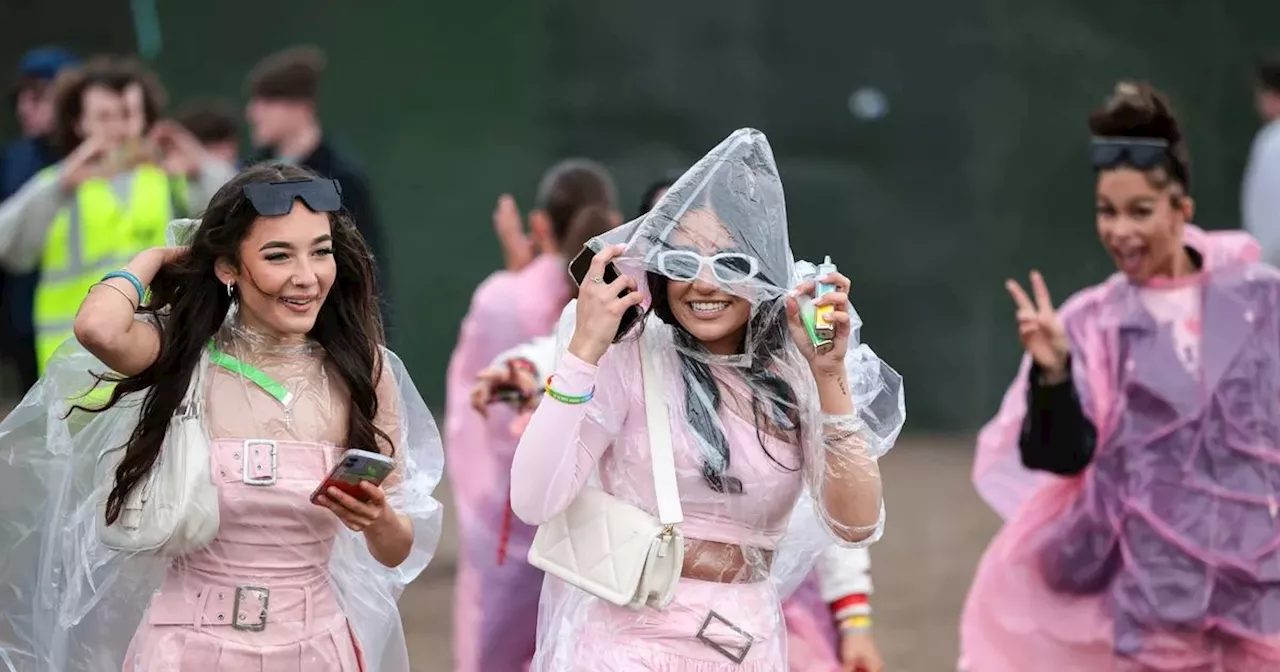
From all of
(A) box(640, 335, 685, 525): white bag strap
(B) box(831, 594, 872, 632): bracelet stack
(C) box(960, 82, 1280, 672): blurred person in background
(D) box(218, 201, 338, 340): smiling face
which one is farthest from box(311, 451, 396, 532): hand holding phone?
(C) box(960, 82, 1280, 672): blurred person in background

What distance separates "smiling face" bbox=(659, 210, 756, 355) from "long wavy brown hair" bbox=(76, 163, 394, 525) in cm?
59

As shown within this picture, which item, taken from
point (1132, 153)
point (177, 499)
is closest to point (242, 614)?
point (177, 499)

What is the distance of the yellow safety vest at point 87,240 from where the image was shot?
6.46m

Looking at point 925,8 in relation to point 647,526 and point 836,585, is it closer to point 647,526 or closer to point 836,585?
point 836,585

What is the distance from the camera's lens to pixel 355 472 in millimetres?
3307

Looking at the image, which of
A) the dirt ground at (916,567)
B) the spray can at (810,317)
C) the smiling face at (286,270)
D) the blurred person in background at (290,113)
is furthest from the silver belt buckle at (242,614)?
the blurred person in background at (290,113)

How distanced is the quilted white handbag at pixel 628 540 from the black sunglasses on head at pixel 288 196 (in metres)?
0.66

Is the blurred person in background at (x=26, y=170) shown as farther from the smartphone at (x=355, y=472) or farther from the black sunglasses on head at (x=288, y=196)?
the smartphone at (x=355, y=472)

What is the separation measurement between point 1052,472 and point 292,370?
206 cm

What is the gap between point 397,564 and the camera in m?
3.75

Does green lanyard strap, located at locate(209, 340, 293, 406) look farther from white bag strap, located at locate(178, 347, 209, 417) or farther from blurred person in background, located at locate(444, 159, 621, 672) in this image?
blurred person in background, located at locate(444, 159, 621, 672)

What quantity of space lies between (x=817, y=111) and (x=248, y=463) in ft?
26.1

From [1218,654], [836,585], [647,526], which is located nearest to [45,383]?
[647,526]

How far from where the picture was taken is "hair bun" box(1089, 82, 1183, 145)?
496 cm
